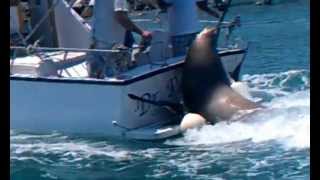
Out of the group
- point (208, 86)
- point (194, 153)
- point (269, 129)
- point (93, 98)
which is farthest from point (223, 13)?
point (194, 153)

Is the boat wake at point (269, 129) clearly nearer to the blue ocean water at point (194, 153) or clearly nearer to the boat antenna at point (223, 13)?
the blue ocean water at point (194, 153)

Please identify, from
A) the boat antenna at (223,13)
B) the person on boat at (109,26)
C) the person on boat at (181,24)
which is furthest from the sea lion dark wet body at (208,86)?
the person on boat at (109,26)

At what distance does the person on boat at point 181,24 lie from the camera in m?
11.3

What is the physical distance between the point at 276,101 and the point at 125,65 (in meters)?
3.05

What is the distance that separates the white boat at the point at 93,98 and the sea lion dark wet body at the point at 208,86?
0.68 feet

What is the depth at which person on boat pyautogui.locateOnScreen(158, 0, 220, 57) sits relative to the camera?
11.3 meters

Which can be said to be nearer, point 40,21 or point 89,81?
point 89,81

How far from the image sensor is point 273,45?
899 inches

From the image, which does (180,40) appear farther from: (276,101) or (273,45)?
(273,45)

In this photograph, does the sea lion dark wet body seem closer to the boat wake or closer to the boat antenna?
the boat antenna

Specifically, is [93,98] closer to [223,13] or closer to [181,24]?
[181,24]

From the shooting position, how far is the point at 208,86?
34.9 feet

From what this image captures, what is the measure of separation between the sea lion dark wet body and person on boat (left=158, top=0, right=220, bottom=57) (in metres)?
0.48
